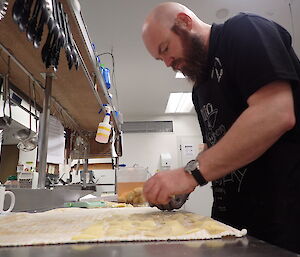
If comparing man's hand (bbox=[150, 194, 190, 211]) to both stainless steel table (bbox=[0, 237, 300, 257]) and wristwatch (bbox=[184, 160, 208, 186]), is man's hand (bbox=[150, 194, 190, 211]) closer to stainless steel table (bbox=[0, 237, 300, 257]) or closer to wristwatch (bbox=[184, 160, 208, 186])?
wristwatch (bbox=[184, 160, 208, 186])

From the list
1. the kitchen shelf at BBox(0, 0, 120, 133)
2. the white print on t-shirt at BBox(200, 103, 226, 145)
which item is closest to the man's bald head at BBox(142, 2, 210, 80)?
the white print on t-shirt at BBox(200, 103, 226, 145)

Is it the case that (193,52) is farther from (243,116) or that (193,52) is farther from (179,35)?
(243,116)

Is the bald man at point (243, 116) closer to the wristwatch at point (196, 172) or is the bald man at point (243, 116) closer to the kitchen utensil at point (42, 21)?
the wristwatch at point (196, 172)

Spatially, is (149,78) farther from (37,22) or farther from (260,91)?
(260,91)

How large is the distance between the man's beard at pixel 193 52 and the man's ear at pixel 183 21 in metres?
0.02

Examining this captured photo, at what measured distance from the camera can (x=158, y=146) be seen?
18.8ft

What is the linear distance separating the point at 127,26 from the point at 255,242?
2754 mm

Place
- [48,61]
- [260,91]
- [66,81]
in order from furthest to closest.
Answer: [66,81] → [48,61] → [260,91]

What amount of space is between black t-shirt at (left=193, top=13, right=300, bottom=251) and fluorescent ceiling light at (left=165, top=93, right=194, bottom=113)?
3.83 m

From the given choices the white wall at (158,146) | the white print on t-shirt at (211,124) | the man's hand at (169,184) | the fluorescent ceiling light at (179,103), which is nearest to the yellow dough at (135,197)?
the white print on t-shirt at (211,124)

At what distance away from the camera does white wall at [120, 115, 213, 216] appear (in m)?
5.57

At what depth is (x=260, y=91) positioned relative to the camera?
0.62m

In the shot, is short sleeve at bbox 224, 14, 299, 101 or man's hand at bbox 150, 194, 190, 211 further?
man's hand at bbox 150, 194, 190, 211

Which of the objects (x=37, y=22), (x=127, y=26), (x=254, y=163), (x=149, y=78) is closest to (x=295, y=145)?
(x=254, y=163)
